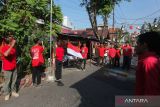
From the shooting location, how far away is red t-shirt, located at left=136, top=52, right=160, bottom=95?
4.46 m

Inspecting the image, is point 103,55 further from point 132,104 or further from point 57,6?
point 132,104

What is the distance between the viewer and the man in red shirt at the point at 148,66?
4.46 m

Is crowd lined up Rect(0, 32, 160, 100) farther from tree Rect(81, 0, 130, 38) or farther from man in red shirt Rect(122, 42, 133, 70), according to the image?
tree Rect(81, 0, 130, 38)

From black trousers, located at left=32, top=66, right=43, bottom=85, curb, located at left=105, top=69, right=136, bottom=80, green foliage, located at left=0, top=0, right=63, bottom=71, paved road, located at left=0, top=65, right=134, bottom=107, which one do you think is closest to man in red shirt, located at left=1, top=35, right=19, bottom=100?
paved road, located at left=0, top=65, right=134, bottom=107

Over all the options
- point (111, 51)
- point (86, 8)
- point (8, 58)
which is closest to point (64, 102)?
point (8, 58)

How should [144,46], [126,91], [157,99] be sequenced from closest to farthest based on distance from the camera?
[157,99] → [144,46] → [126,91]

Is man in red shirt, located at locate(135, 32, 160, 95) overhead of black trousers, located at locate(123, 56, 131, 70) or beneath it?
overhead

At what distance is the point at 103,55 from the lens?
3178cm

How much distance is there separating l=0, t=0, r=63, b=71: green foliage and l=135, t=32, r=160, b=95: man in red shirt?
450 inches

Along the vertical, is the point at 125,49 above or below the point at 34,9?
below

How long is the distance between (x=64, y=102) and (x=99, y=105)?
1.04 m

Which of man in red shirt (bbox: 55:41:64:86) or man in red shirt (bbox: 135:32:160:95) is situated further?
man in red shirt (bbox: 55:41:64:86)

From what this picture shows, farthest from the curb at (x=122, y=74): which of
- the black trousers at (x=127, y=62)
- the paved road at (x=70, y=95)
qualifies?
the black trousers at (x=127, y=62)

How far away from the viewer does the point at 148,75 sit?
14.7ft
